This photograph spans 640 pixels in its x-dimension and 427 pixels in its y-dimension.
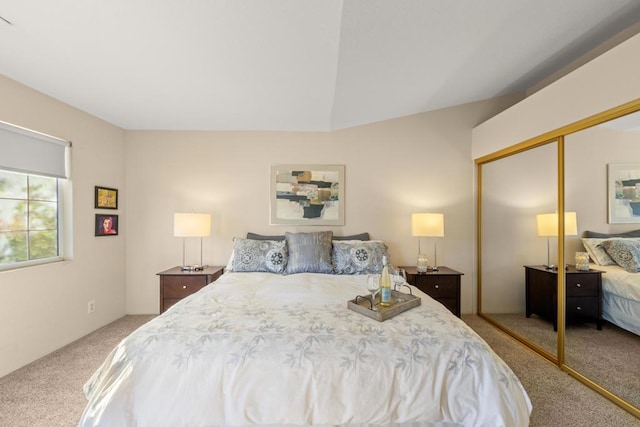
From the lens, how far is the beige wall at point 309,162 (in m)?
3.50

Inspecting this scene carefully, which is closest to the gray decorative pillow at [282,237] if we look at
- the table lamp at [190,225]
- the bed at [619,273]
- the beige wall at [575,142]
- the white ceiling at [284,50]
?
the table lamp at [190,225]

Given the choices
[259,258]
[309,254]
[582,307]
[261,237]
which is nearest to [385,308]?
[309,254]

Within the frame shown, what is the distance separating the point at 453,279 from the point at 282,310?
85.0 inches

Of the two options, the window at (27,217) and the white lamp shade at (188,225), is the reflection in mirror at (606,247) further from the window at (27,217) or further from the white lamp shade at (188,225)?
the window at (27,217)

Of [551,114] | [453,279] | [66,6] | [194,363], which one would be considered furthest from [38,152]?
[551,114]

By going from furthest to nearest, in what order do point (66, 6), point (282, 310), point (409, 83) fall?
point (409, 83)
point (282, 310)
point (66, 6)

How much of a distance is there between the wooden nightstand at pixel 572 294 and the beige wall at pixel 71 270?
180 inches

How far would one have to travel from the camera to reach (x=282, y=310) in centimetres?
175

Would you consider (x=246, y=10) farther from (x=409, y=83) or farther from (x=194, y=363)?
(x=194, y=363)

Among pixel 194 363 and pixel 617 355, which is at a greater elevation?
pixel 194 363

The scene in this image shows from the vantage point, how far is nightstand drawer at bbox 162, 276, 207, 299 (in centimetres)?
293

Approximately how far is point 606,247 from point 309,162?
9.40 feet

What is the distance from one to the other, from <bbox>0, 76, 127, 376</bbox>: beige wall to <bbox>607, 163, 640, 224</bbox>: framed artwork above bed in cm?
464

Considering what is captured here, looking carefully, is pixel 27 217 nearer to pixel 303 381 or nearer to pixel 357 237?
pixel 303 381
